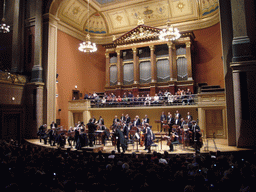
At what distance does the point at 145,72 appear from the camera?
18.0m

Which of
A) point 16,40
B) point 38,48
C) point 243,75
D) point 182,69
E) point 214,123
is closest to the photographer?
point 243,75

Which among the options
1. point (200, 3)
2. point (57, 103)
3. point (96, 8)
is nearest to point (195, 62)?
point (200, 3)

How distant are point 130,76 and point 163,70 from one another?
315 cm

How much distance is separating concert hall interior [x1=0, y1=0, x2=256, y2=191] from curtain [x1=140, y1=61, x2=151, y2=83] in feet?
0.30

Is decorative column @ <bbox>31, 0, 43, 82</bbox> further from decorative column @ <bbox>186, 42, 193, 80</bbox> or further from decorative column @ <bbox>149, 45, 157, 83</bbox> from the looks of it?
decorative column @ <bbox>186, 42, 193, 80</bbox>

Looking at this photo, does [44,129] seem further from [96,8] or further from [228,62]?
[96,8]

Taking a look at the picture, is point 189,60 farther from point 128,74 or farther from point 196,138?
point 196,138

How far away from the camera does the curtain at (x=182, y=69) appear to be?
647 inches

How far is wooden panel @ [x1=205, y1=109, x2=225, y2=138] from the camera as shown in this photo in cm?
1209

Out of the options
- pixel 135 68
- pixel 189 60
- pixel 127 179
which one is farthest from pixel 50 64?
pixel 127 179

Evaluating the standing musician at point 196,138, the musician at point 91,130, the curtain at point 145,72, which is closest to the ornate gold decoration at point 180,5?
the curtain at point 145,72

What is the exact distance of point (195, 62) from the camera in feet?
57.7

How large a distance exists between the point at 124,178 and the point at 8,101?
12.1 metres

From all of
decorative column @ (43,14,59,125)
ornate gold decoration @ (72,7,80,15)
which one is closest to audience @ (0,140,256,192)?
decorative column @ (43,14,59,125)
